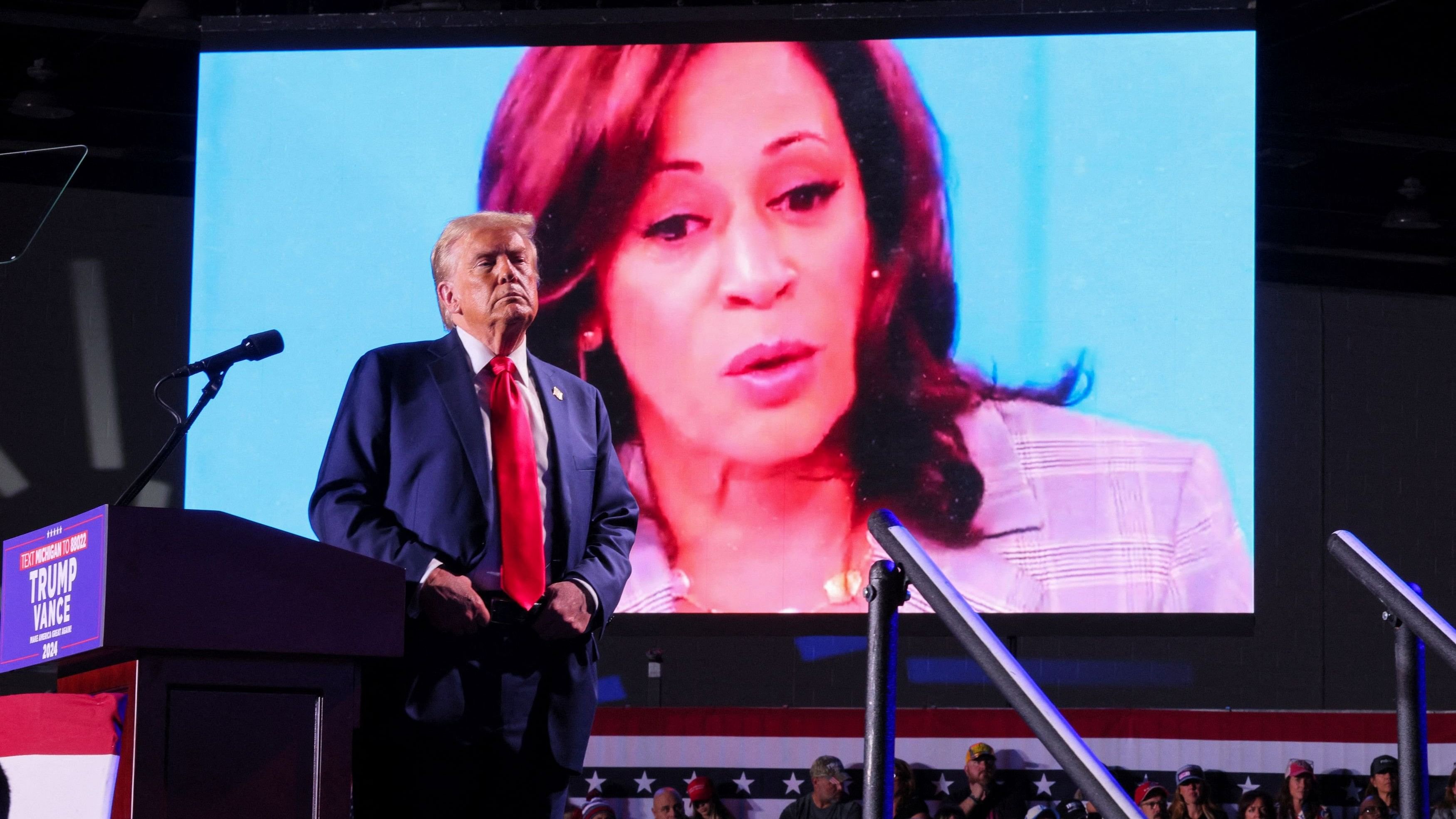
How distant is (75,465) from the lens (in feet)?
29.0

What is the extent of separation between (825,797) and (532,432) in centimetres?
354

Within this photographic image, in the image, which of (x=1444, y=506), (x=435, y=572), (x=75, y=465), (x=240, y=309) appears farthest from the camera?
(x=1444, y=506)

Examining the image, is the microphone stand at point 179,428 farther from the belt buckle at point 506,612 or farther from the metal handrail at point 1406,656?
the metal handrail at point 1406,656

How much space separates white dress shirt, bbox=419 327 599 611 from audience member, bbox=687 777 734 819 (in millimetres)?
3574

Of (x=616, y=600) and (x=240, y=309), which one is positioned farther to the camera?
(x=240, y=309)

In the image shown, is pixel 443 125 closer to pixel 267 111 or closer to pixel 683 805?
pixel 267 111

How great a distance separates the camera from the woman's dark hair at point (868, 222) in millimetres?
5691

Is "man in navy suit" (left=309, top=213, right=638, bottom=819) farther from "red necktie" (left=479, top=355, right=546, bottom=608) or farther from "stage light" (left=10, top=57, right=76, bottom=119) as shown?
"stage light" (left=10, top=57, right=76, bottom=119)

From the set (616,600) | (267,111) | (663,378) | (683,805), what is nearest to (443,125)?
(267,111)

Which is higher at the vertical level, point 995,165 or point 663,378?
point 995,165

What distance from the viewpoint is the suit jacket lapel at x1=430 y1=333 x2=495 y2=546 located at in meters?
2.50

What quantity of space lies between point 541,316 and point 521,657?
3658 mm

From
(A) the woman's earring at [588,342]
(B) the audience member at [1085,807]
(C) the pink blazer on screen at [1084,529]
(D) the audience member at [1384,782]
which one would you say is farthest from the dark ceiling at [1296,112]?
Answer: (B) the audience member at [1085,807]

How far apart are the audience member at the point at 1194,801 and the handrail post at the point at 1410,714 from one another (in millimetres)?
4009
